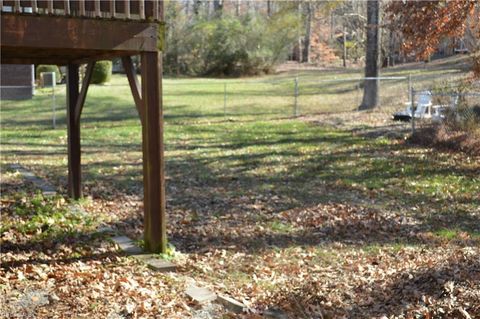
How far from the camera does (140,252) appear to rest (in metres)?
7.55

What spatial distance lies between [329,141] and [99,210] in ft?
31.2

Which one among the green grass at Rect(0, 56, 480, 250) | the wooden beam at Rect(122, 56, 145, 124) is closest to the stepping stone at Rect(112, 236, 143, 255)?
the wooden beam at Rect(122, 56, 145, 124)

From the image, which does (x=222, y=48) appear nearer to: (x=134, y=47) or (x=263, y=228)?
(x=263, y=228)

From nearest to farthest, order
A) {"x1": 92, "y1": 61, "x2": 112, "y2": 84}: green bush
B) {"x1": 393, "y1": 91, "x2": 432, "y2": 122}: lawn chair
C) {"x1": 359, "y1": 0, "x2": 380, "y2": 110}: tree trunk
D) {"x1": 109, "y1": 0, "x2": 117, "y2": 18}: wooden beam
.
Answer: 1. {"x1": 109, "y1": 0, "x2": 117, "y2": 18}: wooden beam
2. {"x1": 393, "y1": 91, "x2": 432, "y2": 122}: lawn chair
3. {"x1": 359, "y1": 0, "x2": 380, "y2": 110}: tree trunk
4. {"x1": 92, "y1": 61, "x2": 112, "y2": 84}: green bush

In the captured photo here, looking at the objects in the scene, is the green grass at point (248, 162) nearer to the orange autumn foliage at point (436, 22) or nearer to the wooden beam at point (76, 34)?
the orange autumn foliage at point (436, 22)

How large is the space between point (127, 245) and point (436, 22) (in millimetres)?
9545

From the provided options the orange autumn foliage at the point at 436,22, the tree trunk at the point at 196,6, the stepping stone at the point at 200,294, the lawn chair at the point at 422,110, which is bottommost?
the stepping stone at the point at 200,294

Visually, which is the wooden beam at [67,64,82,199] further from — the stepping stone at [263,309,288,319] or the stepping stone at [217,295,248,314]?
the stepping stone at [263,309,288,319]

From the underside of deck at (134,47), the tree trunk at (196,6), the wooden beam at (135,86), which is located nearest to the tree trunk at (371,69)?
the underside of deck at (134,47)

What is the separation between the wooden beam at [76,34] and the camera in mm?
6391

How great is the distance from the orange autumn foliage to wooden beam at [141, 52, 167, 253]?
836 centimetres

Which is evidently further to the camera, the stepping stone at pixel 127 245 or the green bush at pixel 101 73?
the green bush at pixel 101 73

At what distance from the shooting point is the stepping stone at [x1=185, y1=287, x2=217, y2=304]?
5.89m

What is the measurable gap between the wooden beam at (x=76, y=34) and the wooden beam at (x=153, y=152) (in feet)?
0.73
